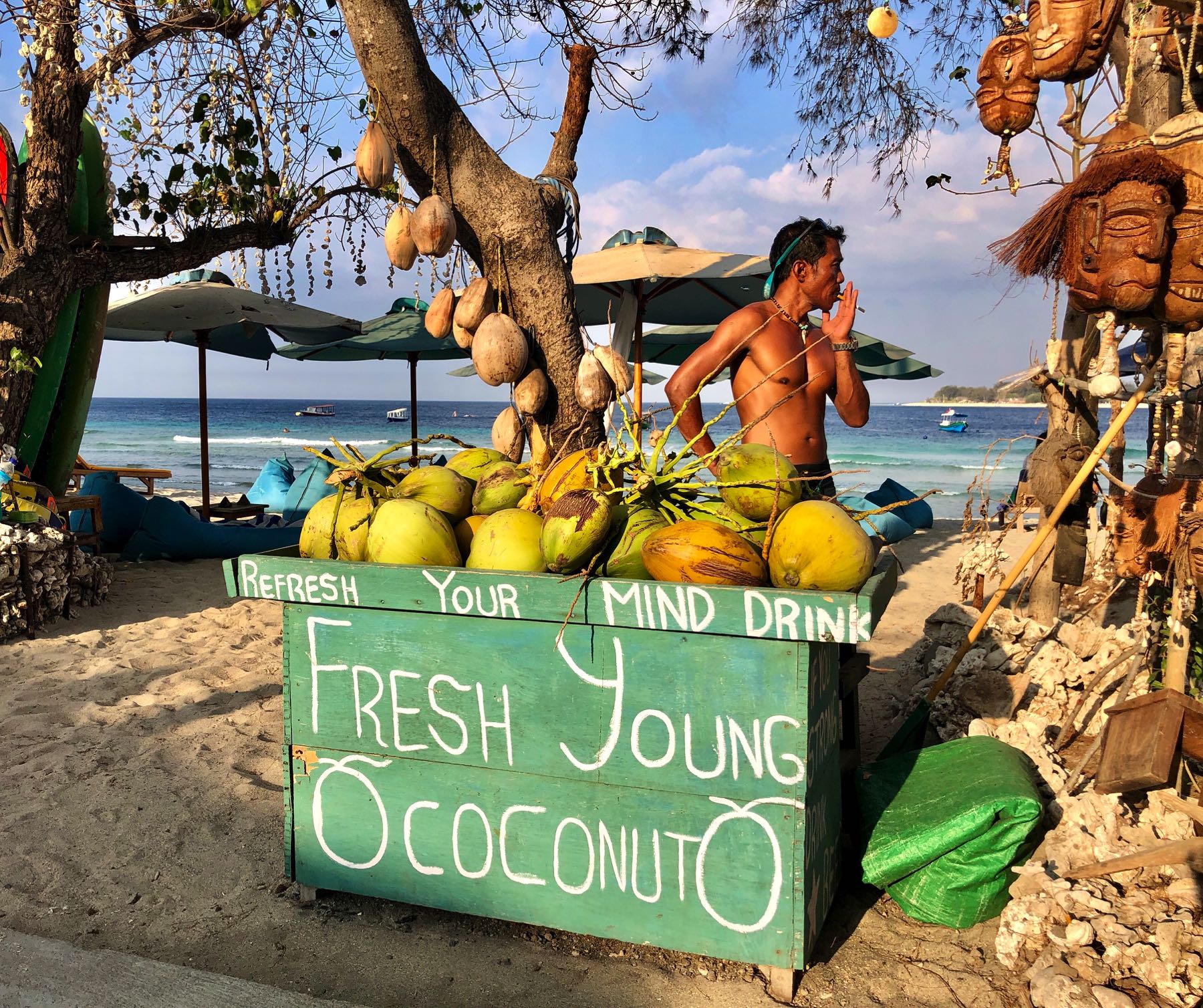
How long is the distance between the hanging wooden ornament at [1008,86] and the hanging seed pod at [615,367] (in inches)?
44.0

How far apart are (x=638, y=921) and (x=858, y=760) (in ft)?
3.33

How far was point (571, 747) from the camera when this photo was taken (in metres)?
1.87

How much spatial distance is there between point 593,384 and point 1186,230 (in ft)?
5.05

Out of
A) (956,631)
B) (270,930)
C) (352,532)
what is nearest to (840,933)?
(270,930)

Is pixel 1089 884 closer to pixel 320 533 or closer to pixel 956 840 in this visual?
pixel 956 840

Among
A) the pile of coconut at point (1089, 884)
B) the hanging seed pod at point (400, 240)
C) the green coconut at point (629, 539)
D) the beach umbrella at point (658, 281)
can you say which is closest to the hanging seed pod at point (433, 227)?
the hanging seed pod at point (400, 240)

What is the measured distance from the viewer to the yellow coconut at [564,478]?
2051mm

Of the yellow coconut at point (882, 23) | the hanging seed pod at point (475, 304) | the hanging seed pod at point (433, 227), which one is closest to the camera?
the hanging seed pod at point (433, 227)

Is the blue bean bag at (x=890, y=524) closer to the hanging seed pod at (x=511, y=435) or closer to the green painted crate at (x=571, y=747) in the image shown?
the hanging seed pod at (x=511, y=435)

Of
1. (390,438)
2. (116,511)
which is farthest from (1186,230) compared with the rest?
(390,438)

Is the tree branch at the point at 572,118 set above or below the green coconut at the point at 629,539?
above

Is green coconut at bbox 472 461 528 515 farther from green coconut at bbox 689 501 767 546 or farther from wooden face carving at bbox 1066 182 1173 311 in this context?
wooden face carving at bbox 1066 182 1173 311

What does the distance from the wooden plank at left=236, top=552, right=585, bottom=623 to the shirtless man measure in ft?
4.00

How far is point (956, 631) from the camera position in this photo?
353 cm
